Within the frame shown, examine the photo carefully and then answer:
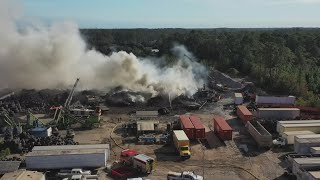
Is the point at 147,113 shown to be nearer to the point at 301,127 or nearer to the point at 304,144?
the point at 301,127

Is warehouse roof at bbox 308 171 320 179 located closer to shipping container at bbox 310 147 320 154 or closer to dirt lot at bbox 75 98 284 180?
dirt lot at bbox 75 98 284 180

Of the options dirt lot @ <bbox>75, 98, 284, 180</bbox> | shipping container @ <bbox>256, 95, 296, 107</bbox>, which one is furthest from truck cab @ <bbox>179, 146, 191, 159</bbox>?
shipping container @ <bbox>256, 95, 296, 107</bbox>

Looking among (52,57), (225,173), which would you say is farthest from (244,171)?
(52,57)

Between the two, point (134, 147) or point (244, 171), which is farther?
point (134, 147)

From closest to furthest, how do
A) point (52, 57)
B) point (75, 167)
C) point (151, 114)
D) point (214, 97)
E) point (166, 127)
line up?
1. point (75, 167)
2. point (166, 127)
3. point (151, 114)
4. point (214, 97)
5. point (52, 57)

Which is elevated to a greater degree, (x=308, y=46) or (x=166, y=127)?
(x=308, y=46)

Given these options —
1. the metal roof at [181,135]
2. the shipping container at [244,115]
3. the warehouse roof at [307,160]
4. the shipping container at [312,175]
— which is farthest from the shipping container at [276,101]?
the shipping container at [312,175]

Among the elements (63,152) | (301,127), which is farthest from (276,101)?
(63,152)

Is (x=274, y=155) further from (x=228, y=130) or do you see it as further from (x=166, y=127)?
(x=166, y=127)
